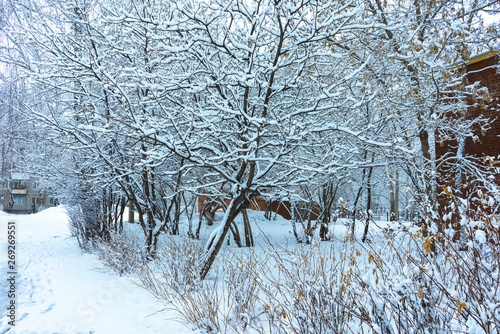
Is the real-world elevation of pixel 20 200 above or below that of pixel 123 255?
below

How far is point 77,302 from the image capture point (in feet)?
16.2

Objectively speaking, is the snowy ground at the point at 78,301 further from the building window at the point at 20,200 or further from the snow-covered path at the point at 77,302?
the building window at the point at 20,200

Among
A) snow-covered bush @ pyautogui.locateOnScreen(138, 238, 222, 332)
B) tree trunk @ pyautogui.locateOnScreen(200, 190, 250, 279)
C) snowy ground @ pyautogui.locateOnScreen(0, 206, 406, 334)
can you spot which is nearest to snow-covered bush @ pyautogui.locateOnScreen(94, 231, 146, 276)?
snowy ground @ pyautogui.locateOnScreen(0, 206, 406, 334)

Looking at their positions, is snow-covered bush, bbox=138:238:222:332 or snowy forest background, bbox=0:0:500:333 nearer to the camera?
snowy forest background, bbox=0:0:500:333

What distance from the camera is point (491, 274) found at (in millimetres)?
2025

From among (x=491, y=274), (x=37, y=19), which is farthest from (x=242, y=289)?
(x=37, y=19)

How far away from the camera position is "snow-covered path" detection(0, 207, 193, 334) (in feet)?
13.2

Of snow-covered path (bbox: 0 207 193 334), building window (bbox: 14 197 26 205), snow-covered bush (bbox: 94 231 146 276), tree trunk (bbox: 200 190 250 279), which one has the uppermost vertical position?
tree trunk (bbox: 200 190 250 279)

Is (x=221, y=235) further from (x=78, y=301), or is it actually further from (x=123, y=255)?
(x=123, y=255)

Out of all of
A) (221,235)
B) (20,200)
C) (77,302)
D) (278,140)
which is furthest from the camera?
(20,200)

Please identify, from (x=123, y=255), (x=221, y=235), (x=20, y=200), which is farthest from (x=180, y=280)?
(x=20, y=200)

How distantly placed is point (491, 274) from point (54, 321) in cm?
466

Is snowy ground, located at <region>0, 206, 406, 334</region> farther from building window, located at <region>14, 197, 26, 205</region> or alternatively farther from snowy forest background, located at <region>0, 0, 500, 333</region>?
building window, located at <region>14, 197, 26, 205</region>

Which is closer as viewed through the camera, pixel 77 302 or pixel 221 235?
pixel 77 302
